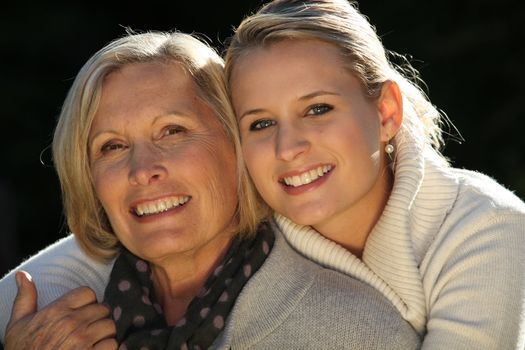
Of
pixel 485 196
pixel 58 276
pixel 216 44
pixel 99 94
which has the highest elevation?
pixel 99 94

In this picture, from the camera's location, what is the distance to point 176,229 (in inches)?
116

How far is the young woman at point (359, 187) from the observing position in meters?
2.77

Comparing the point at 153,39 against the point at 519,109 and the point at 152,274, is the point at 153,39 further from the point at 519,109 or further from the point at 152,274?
the point at 519,109

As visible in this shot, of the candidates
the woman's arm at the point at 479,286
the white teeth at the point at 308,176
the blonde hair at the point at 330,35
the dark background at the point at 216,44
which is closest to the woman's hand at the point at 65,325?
the white teeth at the point at 308,176

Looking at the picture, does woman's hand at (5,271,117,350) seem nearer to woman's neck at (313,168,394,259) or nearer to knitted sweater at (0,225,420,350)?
knitted sweater at (0,225,420,350)

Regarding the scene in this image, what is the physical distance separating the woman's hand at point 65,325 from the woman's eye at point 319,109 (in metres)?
0.88

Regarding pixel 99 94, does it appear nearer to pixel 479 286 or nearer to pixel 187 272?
pixel 187 272

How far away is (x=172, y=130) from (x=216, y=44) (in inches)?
156

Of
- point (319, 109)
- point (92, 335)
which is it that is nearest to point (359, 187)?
point (319, 109)

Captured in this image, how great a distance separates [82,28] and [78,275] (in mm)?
3627

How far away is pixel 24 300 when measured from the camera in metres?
3.05

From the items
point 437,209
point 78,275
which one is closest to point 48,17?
point 78,275

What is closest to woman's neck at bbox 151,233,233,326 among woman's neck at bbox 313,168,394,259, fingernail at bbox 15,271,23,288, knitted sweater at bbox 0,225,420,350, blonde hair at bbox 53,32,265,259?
blonde hair at bbox 53,32,265,259

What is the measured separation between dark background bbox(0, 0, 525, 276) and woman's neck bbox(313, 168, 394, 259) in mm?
2709
